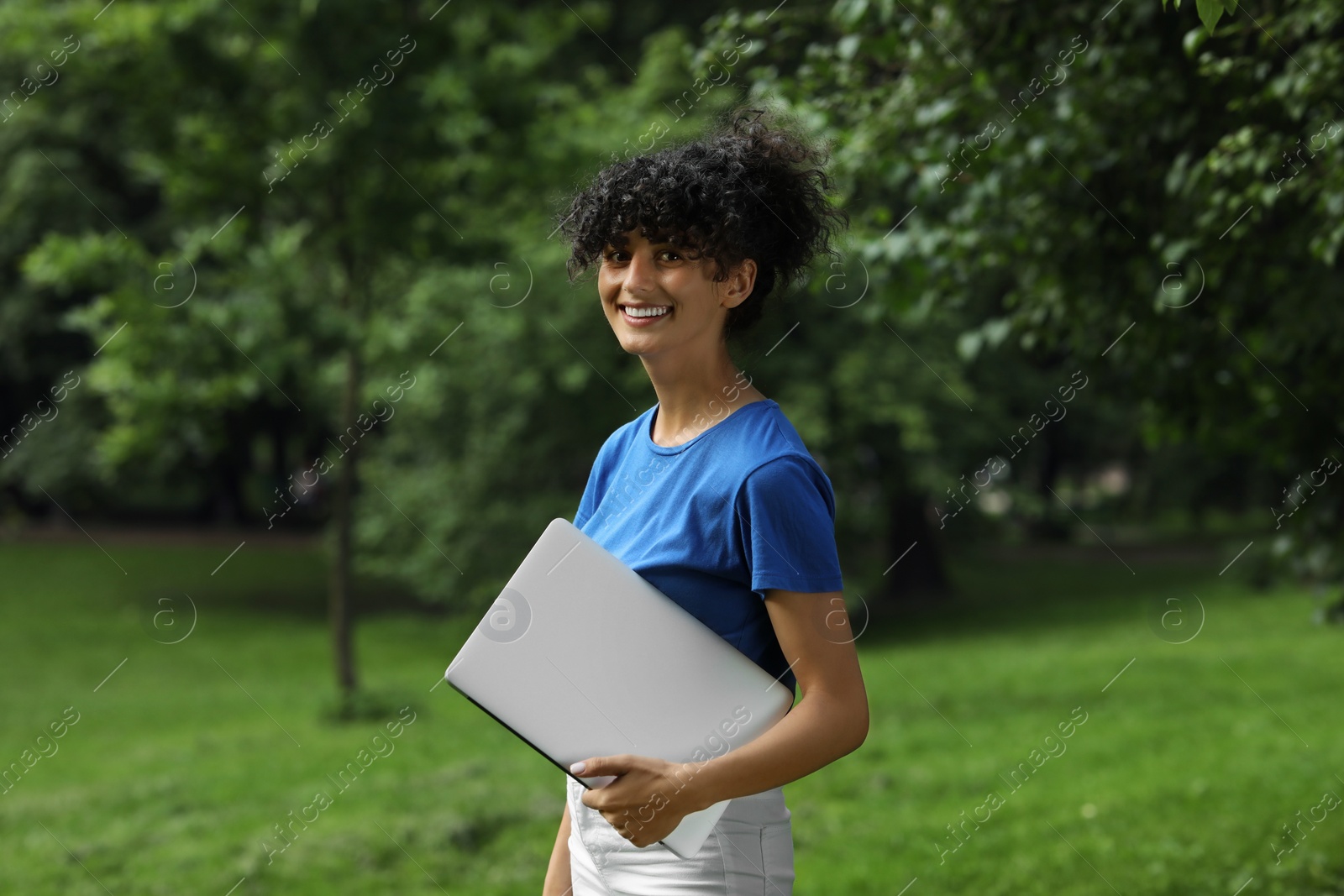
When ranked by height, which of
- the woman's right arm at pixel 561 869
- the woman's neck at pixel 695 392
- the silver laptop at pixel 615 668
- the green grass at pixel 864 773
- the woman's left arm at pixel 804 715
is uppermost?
the woman's neck at pixel 695 392

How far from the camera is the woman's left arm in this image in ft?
5.21

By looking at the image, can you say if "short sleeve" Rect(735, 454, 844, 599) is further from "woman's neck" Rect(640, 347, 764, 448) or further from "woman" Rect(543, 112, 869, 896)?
"woman's neck" Rect(640, 347, 764, 448)

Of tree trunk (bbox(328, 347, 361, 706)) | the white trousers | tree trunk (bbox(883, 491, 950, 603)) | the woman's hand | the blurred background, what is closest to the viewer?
the woman's hand

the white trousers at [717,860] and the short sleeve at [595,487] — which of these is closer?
the white trousers at [717,860]

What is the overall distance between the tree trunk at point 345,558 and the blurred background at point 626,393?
50mm

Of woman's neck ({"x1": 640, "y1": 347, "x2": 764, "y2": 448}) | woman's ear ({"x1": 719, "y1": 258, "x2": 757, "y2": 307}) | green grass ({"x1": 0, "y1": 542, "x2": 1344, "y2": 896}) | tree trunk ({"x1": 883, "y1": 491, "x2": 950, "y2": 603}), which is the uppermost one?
woman's ear ({"x1": 719, "y1": 258, "x2": 757, "y2": 307})

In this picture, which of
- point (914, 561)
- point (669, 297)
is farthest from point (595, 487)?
point (914, 561)

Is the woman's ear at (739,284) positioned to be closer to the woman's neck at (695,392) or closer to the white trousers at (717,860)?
the woman's neck at (695,392)

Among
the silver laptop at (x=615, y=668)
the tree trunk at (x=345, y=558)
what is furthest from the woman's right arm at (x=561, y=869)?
the tree trunk at (x=345, y=558)

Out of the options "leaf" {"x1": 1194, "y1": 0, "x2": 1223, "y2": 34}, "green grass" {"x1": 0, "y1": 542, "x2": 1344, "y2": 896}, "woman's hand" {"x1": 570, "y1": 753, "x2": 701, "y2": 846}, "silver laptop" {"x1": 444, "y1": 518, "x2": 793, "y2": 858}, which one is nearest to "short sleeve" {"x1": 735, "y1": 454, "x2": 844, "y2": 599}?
"silver laptop" {"x1": 444, "y1": 518, "x2": 793, "y2": 858}

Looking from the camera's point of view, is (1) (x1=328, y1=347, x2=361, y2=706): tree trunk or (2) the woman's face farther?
(1) (x1=328, y1=347, x2=361, y2=706): tree trunk

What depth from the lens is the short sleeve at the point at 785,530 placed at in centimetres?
159

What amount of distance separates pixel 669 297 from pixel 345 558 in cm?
980

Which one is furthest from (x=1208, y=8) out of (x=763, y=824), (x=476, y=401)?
(x=476, y=401)
